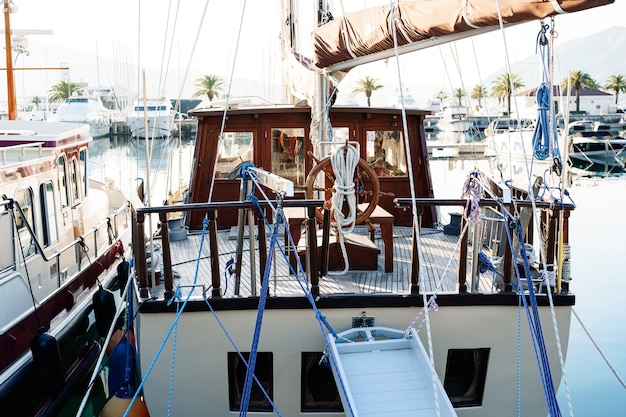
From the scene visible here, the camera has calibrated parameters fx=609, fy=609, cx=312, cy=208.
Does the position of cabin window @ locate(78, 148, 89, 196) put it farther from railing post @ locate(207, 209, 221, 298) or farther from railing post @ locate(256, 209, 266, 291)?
railing post @ locate(256, 209, 266, 291)

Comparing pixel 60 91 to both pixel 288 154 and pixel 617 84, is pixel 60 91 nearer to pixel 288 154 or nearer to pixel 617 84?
pixel 617 84

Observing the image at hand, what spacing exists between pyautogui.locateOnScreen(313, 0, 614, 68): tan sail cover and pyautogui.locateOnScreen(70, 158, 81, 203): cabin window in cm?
477

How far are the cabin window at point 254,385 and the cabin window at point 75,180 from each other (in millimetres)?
4953

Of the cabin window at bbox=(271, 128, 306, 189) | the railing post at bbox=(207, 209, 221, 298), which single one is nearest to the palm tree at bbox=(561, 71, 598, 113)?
the cabin window at bbox=(271, 128, 306, 189)

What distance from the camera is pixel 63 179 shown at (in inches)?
352

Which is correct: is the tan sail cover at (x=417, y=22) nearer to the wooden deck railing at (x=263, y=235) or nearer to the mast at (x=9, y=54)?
the wooden deck railing at (x=263, y=235)

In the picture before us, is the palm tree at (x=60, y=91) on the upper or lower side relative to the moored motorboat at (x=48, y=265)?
upper

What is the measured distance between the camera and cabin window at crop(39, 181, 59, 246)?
7973 millimetres

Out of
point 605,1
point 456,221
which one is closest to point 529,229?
point 456,221

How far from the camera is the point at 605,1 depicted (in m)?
3.79

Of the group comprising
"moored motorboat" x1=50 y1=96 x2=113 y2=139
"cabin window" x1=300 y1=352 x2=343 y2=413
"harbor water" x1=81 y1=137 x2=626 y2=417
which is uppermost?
"moored motorboat" x1=50 y1=96 x2=113 y2=139

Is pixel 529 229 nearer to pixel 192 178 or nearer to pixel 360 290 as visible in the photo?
pixel 360 290

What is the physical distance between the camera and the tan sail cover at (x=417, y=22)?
421cm

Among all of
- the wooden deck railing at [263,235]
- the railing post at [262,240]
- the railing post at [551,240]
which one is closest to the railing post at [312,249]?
the wooden deck railing at [263,235]
